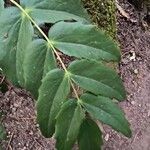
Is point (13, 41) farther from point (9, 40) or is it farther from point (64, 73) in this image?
point (64, 73)

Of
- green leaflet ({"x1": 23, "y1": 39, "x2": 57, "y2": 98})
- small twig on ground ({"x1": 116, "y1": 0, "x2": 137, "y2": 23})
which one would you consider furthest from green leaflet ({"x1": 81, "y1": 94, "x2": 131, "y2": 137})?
small twig on ground ({"x1": 116, "y1": 0, "x2": 137, "y2": 23})

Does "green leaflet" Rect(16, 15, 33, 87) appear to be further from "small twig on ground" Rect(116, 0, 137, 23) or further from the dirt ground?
"small twig on ground" Rect(116, 0, 137, 23)

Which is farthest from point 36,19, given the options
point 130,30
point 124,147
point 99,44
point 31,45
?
point 130,30

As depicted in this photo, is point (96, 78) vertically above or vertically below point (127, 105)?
above

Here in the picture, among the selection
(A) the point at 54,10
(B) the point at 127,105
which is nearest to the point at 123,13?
(B) the point at 127,105

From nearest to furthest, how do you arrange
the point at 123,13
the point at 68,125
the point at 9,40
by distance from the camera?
the point at 68,125 < the point at 9,40 < the point at 123,13

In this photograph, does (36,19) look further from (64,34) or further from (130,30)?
(130,30)
